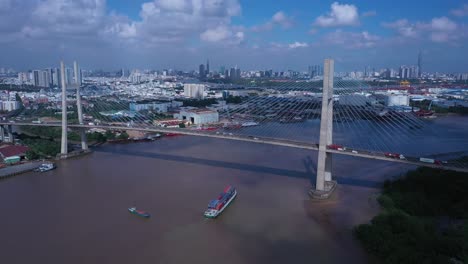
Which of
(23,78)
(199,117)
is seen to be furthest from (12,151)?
(23,78)

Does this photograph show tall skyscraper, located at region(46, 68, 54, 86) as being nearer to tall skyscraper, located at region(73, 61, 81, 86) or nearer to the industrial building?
the industrial building

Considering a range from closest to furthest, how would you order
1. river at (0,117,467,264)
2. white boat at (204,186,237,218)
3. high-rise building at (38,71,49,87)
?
1. river at (0,117,467,264)
2. white boat at (204,186,237,218)
3. high-rise building at (38,71,49,87)

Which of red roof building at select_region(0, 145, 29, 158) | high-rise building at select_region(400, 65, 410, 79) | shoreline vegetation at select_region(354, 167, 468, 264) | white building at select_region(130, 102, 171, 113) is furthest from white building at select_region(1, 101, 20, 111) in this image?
high-rise building at select_region(400, 65, 410, 79)

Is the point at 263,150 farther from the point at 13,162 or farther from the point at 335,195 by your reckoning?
the point at 13,162

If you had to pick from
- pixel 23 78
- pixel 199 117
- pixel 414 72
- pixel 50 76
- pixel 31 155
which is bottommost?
pixel 31 155

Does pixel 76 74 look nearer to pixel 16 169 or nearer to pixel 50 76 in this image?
pixel 16 169

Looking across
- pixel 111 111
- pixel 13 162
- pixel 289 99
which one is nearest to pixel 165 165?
pixel 13 162
